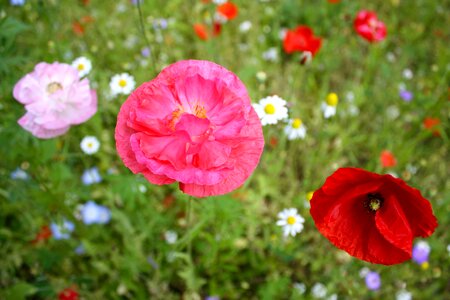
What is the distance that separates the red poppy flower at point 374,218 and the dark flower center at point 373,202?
3 cm

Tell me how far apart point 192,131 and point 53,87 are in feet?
→ 2.51

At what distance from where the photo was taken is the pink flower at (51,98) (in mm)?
1509

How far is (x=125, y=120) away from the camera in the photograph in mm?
1137

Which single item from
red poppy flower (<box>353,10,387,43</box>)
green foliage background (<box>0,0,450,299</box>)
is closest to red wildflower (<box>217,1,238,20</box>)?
green foliage background (<box>0,0,450,299</box>)

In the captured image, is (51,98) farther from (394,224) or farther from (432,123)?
(432,123)

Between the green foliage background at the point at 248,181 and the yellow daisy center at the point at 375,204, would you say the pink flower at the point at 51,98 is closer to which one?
the green foliage background at the point at 248,181

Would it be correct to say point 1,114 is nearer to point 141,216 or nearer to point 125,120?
point 141,216

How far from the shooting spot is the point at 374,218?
4.10 ft

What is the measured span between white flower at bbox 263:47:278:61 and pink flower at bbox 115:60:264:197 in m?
2.02

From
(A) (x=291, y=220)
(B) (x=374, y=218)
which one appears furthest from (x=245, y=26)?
(B) (x=374, y=218)

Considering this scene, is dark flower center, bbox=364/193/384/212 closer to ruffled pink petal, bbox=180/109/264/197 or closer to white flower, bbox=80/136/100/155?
ruffled pink petal, bbox=180/109/264/197

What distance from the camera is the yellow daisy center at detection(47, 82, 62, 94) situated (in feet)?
5.04

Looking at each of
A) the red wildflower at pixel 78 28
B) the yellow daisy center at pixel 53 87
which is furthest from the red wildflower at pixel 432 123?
the red wildflower at pixel 78 28

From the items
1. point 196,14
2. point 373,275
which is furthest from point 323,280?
point 196,14
